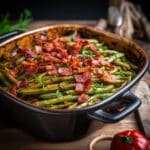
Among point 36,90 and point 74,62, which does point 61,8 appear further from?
point 36,90

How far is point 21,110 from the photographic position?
3.75 ft

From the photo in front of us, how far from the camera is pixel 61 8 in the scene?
2230 millimetres

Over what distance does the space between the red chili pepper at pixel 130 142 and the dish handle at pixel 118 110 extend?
7 centimetres

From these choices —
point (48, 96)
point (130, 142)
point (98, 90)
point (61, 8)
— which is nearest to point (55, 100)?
point (48, 96)

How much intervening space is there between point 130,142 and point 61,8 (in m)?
1.25

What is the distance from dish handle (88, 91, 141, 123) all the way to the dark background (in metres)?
1.13

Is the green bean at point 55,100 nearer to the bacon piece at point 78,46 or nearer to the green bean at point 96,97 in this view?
the green bean at point 96,97

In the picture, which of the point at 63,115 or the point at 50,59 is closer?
the point at 63,115

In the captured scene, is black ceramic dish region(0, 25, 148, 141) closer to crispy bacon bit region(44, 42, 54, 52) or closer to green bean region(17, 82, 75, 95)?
green bean region(17, 82, 75, 95)

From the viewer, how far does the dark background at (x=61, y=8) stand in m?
2.20

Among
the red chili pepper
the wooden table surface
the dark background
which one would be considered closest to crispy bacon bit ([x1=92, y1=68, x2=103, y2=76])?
the wooden table surface

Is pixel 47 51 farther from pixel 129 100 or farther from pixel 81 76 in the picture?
pixel 129 100

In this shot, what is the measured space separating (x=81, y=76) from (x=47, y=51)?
0.22 m

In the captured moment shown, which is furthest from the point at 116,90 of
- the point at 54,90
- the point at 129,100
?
the point at 54,90
